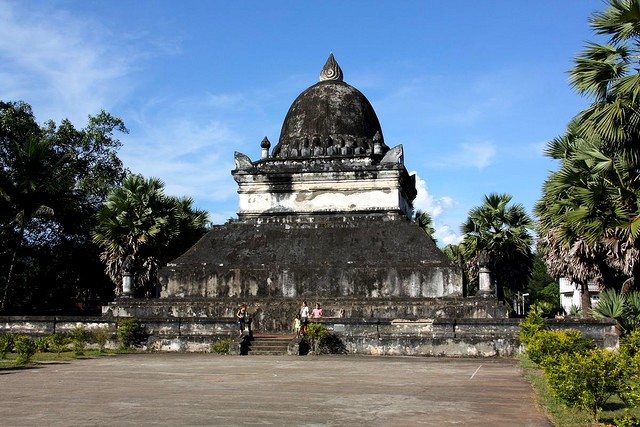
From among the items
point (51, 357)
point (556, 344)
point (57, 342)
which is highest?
point (556, 344)

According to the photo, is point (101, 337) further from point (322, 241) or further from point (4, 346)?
point (322, 241)

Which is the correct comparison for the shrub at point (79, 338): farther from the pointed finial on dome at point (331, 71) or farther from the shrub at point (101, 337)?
the pointed finial on dome at point (331, 71)

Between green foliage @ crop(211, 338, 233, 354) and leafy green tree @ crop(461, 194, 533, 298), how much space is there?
48.4ft

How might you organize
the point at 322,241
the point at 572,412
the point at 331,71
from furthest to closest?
the point at 331,71
the point at 322,241
the point at 572,412

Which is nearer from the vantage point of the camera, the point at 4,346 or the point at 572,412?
the point at 572,412

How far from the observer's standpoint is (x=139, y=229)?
29.8 m

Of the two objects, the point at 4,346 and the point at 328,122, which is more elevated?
the point at 328,122

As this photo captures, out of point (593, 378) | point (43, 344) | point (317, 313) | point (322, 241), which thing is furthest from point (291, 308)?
point (593, 378)

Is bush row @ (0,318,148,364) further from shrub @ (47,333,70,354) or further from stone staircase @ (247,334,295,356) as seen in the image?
stone staircase @ (247,334,295,356)

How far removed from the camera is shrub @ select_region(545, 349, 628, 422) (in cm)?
812

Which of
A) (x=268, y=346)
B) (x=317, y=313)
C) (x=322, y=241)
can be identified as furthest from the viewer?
(x=322, y=241)

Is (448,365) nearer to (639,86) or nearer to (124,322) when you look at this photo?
(639,86)

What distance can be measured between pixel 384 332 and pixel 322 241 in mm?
6772

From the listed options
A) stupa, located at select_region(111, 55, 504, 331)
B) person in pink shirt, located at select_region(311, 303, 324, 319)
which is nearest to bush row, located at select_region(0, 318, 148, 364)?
stupa, located at select_region(111, 55, 504, 331)
